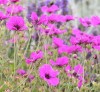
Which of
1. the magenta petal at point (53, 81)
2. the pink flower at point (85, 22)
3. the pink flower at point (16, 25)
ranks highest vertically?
the pink flower at point (16, 25)

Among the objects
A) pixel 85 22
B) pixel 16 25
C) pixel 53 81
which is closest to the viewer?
pixel 53 81

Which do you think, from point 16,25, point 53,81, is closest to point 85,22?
point 16,25

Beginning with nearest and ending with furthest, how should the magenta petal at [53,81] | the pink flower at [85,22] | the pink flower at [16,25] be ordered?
the magenta petal at [53,81] < the pink flower at [16,25] < the pink flower at [85,22]

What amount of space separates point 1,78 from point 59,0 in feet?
3.36

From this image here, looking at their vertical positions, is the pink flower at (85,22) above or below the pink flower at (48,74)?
above

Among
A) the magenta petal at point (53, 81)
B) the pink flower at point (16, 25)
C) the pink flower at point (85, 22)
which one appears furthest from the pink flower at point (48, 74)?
the pink flower at point (85, 22)

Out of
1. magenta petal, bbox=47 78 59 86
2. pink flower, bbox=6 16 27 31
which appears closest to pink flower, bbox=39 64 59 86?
magenta petal, bbox=47 78 59 86

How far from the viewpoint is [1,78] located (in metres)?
1.67

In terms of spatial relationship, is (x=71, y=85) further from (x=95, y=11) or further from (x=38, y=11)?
(x=95, y=11)

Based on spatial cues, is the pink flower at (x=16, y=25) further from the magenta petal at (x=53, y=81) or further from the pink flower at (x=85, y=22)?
the pink flower at (x=85, y=22)

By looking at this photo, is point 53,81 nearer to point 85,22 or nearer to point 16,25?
point 16,25

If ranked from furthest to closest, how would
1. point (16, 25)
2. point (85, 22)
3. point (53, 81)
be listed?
1. point (85, 22)
2. point (16, 25)
3. point (53, 81)

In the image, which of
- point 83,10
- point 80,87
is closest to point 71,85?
point 80,87

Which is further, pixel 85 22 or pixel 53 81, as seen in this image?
pixel 85 22
